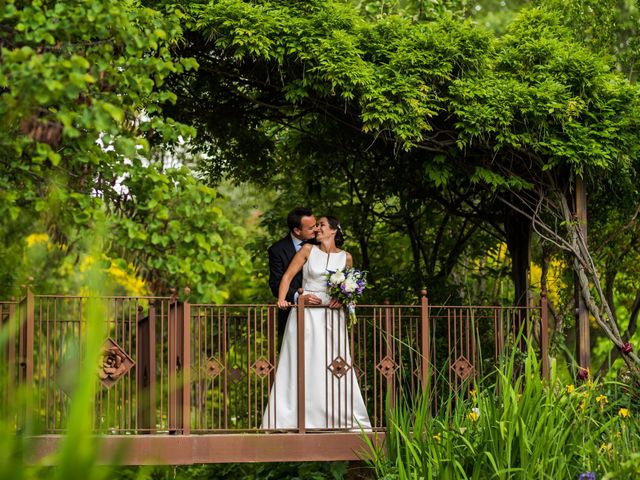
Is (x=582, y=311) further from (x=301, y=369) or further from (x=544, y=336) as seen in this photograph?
(x=301, y=369)

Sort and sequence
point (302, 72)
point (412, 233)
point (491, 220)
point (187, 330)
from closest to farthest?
point (187, 330)
point (302, 72)
point (491, 220)
point (412, 233)

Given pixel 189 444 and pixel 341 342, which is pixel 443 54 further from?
pixel 189 444

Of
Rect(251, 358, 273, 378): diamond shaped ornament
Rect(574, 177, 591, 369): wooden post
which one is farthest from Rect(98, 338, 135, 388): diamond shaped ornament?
Rect(574, 177, 591, 369): wooden post

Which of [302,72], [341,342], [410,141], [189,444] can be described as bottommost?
[189,444]

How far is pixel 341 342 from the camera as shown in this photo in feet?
29.5

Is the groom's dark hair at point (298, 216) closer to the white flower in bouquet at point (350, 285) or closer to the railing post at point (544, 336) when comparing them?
the white flower in bouquet at point (350, 285)

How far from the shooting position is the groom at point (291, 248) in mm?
8852

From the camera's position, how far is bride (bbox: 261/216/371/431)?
27.8ft

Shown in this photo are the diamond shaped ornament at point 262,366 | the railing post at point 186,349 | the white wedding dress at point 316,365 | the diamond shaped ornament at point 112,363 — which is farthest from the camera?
the white wedding dress at point 316,365

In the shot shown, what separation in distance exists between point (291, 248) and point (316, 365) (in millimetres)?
1099

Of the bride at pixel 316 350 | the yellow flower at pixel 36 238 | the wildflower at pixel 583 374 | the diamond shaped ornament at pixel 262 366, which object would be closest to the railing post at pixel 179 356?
the diamond shaped ornament at pixel 262 366

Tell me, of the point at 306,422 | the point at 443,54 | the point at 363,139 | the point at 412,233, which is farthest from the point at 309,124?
the point at 306,422

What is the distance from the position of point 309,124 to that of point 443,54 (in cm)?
300

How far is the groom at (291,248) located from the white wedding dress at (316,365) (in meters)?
0.21
